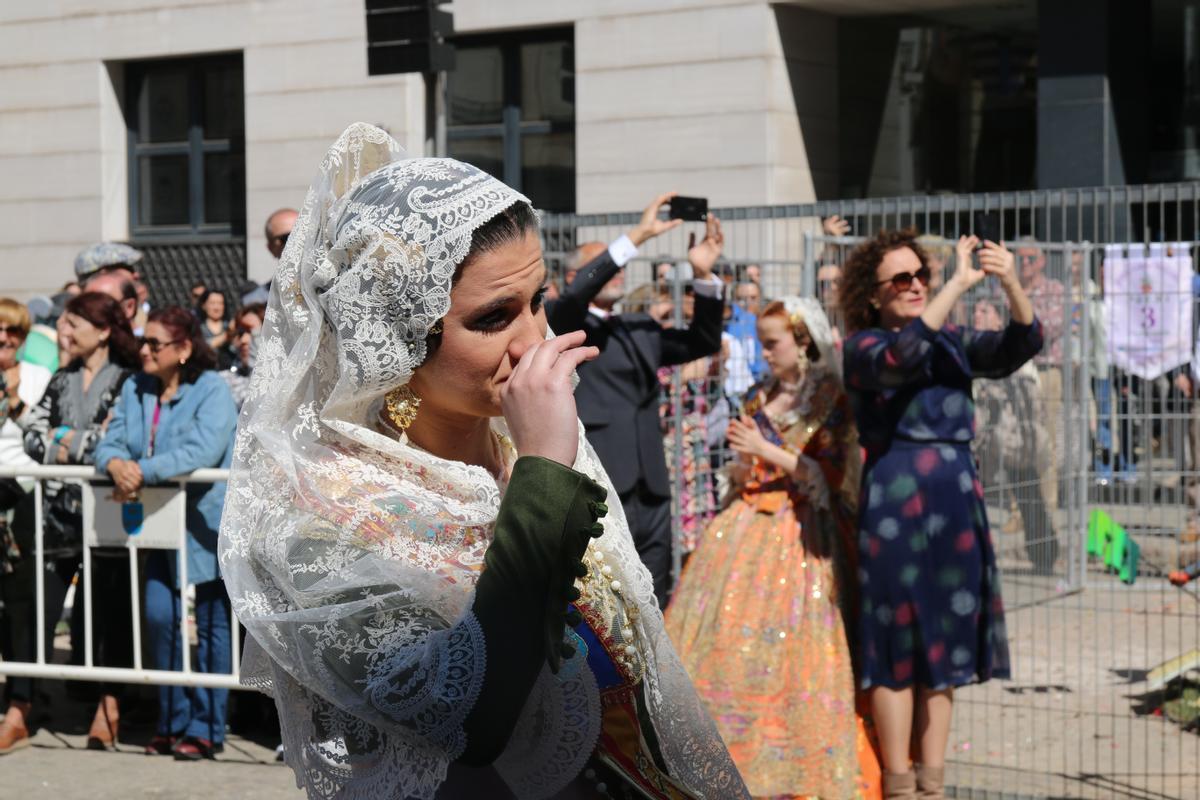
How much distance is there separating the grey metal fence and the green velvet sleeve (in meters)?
4.12

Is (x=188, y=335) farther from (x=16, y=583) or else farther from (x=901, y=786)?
(x=901, y=786)

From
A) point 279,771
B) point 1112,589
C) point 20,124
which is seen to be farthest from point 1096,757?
point 20,124

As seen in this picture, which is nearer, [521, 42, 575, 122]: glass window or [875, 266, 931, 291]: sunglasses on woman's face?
[875, 266, 931, 291]: sunglasses on woman's face

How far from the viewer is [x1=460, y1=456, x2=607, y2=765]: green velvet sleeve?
1914 millimetres

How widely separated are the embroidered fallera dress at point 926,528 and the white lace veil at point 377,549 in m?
3.42

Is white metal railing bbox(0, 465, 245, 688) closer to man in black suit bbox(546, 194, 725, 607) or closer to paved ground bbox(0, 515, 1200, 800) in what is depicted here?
paved ground bbox(0, 515, 1200, 800)

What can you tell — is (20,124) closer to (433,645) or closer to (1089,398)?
(1089,398)

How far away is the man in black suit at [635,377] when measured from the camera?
263 inches

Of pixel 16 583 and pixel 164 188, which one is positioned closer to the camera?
pixel 16 583

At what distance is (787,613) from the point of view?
6.04m

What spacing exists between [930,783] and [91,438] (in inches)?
147

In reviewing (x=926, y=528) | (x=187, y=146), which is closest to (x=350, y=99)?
(x=187, y=146)

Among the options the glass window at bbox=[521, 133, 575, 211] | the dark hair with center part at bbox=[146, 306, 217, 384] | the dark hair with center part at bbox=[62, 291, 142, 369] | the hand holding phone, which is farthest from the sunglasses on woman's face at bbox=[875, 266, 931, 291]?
the glass window at bbox=[521, 133, 575, 211]

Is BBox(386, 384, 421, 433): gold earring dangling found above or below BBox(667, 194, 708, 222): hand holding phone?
below
